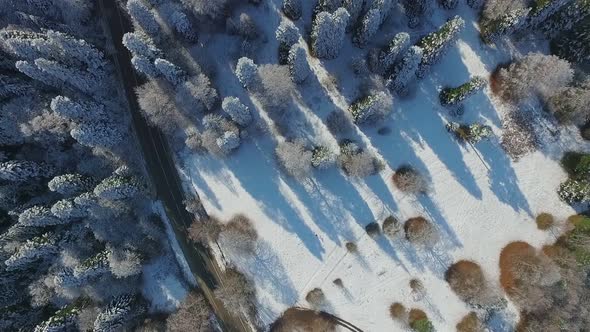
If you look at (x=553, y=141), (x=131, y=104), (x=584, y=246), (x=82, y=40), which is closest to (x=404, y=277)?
(x=584, y=246)

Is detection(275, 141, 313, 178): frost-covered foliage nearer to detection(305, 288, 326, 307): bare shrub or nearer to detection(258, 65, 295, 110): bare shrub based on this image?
detection(258, 65, 295, 110): bare shrub

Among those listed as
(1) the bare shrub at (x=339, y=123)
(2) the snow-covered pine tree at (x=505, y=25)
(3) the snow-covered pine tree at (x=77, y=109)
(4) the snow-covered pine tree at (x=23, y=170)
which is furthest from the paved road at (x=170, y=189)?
(2) the snow-covered pine tree at (x=505, y=25)

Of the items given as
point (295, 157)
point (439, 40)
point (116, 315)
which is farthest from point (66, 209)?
point (439, 40)

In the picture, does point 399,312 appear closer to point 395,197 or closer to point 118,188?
point 395,197

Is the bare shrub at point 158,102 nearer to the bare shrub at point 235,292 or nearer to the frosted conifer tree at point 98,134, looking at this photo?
the frosted conifer tree at point 98,134

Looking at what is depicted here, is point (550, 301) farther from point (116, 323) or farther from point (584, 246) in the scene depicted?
point (116, 323)
